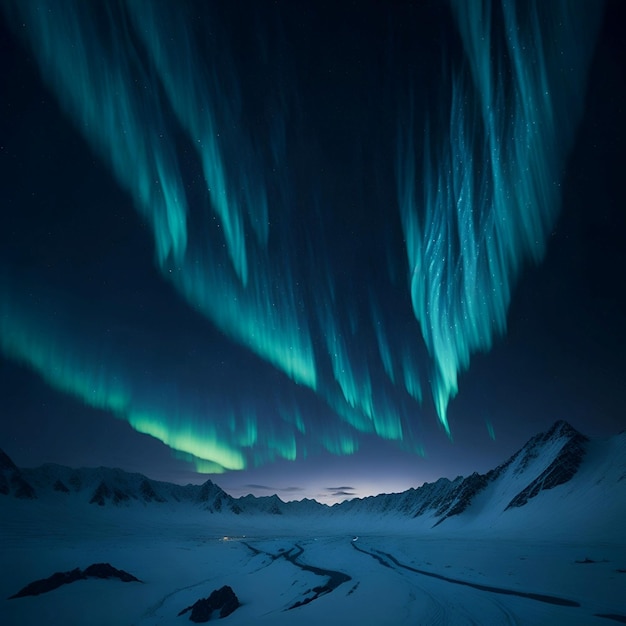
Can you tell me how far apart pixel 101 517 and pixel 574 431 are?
21455cm

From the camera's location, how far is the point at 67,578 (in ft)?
98.7

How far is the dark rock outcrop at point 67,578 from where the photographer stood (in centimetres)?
2725

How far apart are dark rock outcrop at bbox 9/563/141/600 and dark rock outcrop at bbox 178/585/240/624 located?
13719 millimetres

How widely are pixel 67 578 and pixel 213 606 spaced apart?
17.1 m

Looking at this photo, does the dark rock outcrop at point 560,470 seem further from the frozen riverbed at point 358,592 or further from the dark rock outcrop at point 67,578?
the dark rock outcrop at point 67,578

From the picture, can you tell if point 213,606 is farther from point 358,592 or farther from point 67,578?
point 67,578

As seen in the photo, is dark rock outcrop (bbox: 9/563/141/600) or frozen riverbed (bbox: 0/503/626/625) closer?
frozen riverbed (bbox: 0/503/626/625)

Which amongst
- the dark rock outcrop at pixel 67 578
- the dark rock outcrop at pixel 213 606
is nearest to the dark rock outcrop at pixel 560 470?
the dark rock outcrop at pixel 213 606

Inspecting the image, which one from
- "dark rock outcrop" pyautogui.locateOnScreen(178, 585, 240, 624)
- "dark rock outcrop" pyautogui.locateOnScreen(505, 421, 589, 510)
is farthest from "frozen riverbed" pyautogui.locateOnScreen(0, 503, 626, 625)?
"dark rock outcrop" pyautogui.locateOnScreen(505, 421, 589, 510)

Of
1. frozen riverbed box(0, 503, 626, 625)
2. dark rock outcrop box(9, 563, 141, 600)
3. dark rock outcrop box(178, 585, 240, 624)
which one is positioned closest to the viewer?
frozen riverbed box(0, 503, 626, 625)

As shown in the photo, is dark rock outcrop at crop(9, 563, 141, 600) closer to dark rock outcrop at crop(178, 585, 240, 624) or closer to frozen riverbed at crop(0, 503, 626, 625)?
frozen riverbed at crop(0, 503, 626, 625)

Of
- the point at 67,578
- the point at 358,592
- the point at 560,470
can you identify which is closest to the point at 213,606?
the point at 358,592

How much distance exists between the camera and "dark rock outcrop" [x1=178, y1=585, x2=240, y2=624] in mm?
21436

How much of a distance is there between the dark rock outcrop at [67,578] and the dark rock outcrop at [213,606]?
13.7m
